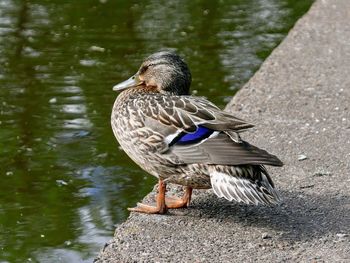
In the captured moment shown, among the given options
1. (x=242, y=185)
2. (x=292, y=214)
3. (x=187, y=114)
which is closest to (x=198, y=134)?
(x=187, y=114)

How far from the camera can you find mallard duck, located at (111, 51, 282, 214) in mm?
5223

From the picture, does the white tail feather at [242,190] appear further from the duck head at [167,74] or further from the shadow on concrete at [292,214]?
the duck head at [167,74]

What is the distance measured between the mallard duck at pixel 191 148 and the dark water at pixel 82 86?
778 millimetres

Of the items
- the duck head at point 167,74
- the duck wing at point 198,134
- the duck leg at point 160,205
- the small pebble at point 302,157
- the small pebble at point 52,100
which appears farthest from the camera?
the small pebble at point 52,100

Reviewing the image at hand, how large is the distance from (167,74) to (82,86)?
2945 mm

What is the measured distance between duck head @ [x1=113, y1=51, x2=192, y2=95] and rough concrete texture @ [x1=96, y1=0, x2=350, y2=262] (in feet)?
2.06

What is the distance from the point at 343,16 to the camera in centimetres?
978

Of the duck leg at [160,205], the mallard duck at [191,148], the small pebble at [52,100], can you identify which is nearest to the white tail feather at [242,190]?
the mallard duck at [191,148]

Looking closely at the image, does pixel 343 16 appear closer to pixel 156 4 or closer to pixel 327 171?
pixel 156 4

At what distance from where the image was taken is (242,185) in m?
5.21

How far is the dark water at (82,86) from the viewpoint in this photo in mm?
6414

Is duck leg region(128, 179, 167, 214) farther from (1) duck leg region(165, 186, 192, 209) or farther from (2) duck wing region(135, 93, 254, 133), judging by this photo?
(2) duck wing region(135, 93, 254, 133)

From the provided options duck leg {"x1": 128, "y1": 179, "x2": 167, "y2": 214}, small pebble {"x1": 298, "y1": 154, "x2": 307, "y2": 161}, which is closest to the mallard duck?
duck leg {"x1": 128, "y1": 179, "x2": 167, "y2": 214}

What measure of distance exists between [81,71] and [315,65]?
209cm
